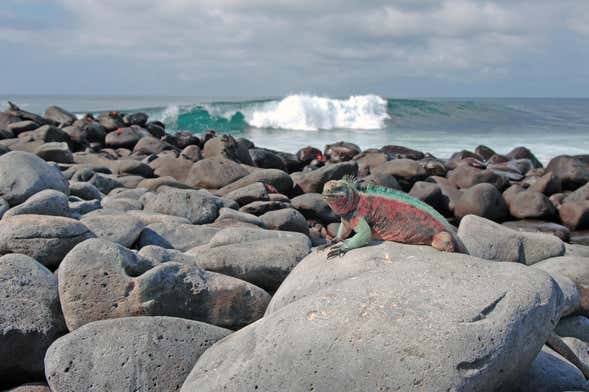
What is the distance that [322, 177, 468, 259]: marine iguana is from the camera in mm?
4188

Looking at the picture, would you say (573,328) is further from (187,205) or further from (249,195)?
(249,195)

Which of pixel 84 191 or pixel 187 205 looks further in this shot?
pixel 84 191

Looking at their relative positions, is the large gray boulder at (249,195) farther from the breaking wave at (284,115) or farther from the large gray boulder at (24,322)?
the breaking wave at (284,115)

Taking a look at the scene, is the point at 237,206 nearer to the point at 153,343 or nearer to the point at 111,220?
the point at 111,220

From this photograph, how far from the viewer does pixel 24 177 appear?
7258 millimetres

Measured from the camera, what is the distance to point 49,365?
3.78 m

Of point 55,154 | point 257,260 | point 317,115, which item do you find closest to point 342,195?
point 257,260

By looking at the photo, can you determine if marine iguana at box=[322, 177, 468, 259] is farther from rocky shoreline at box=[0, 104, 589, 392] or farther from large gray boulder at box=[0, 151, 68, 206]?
large gray boulder at box=[0, 151, 68, 206]

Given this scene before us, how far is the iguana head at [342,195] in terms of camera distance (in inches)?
164

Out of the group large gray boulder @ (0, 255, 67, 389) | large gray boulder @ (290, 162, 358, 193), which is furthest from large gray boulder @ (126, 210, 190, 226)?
large gray boulder @ (290, 162, 358, 193)

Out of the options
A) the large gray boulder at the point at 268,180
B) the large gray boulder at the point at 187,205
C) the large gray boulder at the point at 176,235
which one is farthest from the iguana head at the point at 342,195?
the large gray boulder at the point at 268,180

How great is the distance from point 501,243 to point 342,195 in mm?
2492

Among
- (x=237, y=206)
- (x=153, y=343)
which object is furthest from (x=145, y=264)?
(x=237, y=206)

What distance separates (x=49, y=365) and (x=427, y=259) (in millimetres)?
2448
